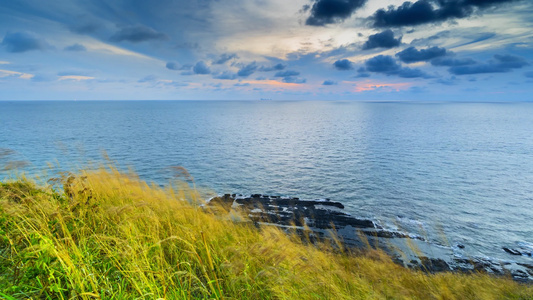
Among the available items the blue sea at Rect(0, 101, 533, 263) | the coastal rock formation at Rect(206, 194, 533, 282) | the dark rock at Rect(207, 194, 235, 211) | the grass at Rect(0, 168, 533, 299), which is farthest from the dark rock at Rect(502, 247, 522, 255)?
the dark rock at Rect(207, 194, 235, 211)

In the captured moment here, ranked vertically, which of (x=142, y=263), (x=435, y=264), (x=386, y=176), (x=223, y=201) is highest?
(x=142, y=263)

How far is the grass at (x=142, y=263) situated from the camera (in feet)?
10.4

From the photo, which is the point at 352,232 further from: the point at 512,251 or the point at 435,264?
the point at 512,251

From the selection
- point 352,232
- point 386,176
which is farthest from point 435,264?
point 386,176

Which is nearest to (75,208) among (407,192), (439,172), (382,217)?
(382,217)

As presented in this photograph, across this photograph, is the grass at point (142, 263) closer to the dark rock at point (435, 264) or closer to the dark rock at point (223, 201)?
the dark rock at point (435, 264)

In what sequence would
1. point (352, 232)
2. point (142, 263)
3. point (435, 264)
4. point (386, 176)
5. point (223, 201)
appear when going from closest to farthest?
point (142, 263) < point (435, 264) < point (352, 232) < point (223, 201) < point (386, 176)

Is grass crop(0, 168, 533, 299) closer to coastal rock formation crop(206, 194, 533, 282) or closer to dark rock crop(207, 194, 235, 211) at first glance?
coastal rock formation crop(206, 194, 533, 282)

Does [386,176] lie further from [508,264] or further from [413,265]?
[413,265]

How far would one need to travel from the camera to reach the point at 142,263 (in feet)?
12.5

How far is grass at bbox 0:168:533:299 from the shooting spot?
3.18 meters

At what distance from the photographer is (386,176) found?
32.4 meters

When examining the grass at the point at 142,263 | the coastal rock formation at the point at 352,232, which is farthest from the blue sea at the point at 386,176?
the grass at the point at 142,263

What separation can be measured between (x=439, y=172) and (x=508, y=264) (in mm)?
21459
